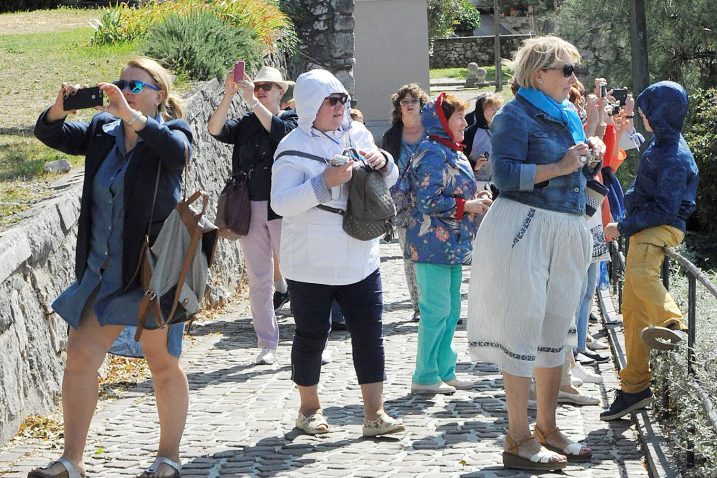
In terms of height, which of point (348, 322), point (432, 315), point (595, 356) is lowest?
point (595, 356)

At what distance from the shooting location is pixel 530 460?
5.70 metres

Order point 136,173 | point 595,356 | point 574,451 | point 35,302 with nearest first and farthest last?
1. point 136,173
2. point 574,451
3. point 35,302
4. point 595,356

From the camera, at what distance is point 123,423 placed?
6941 millimetres

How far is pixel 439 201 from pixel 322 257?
4.28 ft

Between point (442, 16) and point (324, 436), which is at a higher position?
point (442, 16)

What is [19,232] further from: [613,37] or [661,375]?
[613,37]

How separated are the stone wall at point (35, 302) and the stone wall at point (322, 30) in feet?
35.2

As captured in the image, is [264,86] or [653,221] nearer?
[653,221]

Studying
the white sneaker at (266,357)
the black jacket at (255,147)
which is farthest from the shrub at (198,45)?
the white sneaker at (266,357)

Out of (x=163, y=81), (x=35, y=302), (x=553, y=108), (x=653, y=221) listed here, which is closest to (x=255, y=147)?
(x=35, y=302)

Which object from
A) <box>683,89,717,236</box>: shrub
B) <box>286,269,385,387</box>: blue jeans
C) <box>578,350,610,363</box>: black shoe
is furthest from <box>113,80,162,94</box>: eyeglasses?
<box>683,89,717,236</box>: shrub

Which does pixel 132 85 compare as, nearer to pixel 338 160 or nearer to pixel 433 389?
pixel 338 160

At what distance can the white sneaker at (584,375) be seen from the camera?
Result: 7801 mm

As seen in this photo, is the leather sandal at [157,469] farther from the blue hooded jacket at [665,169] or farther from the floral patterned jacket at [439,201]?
the blue hooded jacket at [665,169]
